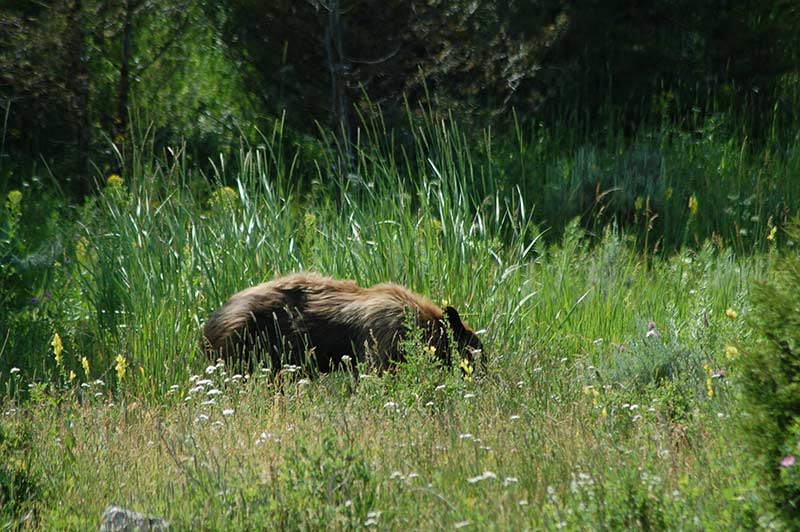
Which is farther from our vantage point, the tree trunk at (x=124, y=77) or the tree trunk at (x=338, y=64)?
the tree trunk at (x=124, y=77)

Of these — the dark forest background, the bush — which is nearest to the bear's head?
the bush

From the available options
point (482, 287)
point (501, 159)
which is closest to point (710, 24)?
point (501, 159)

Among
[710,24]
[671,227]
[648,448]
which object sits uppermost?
[710,24]

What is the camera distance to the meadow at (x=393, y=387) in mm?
4227

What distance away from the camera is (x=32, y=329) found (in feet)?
24.2

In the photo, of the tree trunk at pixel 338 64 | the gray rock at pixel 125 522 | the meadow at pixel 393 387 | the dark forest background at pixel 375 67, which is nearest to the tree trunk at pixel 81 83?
the dark forest background at pixel 375 67

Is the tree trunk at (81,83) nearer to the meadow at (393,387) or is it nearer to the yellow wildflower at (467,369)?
the meadow at (393,387)

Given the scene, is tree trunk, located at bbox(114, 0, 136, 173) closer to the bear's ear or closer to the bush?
the bear's ear

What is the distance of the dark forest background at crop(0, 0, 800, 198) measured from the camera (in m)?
12.0

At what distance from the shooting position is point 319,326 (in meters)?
6.63

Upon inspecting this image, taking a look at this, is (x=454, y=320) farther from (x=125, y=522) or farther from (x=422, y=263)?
(x=125, y=522)

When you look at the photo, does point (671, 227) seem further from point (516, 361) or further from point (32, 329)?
point (32, 329)

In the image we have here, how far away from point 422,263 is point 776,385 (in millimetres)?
4209

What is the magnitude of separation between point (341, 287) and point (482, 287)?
136cm
